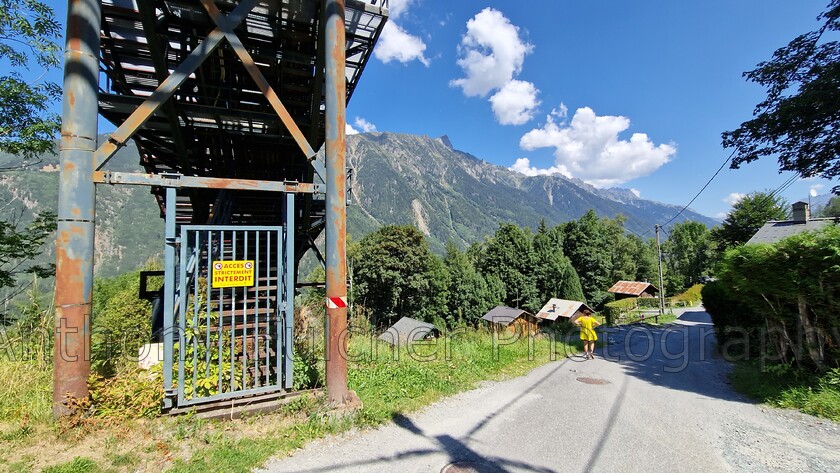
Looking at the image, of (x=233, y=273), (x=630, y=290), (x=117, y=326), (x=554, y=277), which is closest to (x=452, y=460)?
(x=233, y=273)

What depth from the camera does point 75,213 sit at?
393cm

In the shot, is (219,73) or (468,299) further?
(468,299)

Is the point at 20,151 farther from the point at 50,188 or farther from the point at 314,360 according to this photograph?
the point at 50,188

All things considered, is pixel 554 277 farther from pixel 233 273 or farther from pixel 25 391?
pixel 25 391

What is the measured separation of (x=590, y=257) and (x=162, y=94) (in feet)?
159

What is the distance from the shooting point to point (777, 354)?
23.6 feet

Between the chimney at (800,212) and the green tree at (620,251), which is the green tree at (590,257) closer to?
the green tree at (620,251)

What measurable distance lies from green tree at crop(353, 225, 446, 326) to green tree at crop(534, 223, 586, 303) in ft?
38.6

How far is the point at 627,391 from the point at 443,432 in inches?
165

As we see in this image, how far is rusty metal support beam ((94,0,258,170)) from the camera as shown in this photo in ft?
Result: 13.6

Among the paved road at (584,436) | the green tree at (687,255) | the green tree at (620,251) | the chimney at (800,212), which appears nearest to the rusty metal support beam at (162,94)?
the paved road at (584,436)

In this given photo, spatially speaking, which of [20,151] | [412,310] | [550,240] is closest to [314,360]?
[20,151]

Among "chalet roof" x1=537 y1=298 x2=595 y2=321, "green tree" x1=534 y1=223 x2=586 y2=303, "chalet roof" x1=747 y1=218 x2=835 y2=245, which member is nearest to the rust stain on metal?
"chalet roof" x1=747 y1=218 x2=835 y2=245

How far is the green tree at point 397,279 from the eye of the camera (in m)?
37.9
